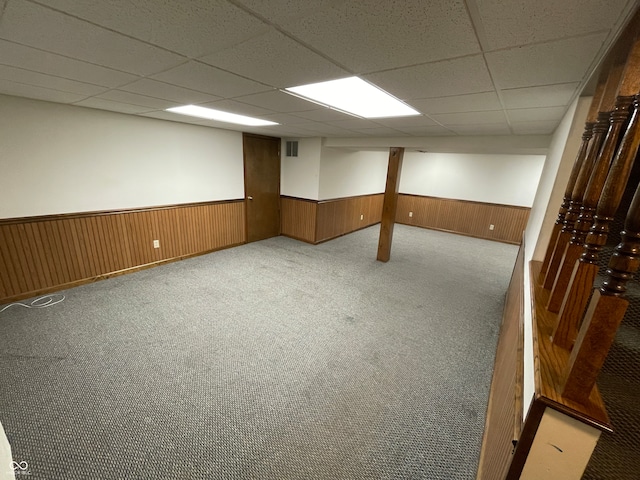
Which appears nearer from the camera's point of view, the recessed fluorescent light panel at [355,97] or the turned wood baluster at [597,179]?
the turned wood baluster at [597,179]

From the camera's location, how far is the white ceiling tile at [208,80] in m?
1.52

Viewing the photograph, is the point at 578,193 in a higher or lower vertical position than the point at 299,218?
higher

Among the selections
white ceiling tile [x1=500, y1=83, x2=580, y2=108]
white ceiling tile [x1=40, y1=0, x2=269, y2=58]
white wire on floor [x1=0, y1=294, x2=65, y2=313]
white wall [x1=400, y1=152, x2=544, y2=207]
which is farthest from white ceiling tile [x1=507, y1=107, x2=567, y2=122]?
white wire on floor [x1=0, y1=294, x2=65, y2=313]

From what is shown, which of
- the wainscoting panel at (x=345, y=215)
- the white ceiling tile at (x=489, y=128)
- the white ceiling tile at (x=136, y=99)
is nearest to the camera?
the white ceiling tile at (x=136, y=99)

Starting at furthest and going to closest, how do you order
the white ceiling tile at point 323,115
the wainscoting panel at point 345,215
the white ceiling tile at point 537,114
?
the wainscoting panel at point 345,215
the white ceiling tile at point 323,115
the white ceiling tile at point 537,114

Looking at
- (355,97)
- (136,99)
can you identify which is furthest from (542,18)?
(136,99)

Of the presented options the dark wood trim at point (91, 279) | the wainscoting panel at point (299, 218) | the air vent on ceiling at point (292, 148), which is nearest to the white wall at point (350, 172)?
the wainscoting panel at point (299, 218)

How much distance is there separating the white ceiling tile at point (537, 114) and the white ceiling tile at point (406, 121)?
72 cm

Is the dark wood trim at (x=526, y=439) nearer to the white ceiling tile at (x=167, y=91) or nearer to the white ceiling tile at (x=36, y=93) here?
the white ceiling tile at (x=167, y=91)

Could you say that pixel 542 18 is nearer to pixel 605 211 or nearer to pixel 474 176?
pixel 605 211

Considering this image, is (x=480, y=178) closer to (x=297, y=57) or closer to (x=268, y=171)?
(x=268, y=171)

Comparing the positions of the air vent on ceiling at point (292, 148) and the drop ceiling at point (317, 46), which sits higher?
the drop ceiling at point (317, 46)

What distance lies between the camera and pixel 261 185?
5215mm

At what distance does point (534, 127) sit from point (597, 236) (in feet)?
9.15
